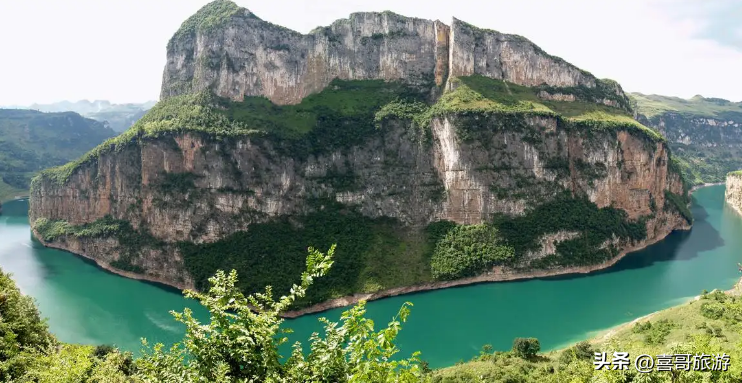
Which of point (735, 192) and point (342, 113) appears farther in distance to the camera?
point (735, 192)

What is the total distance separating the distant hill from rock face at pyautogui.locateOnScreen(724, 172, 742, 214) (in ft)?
528

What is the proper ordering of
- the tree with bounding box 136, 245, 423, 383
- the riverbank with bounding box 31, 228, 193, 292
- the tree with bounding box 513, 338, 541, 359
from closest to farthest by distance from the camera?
the tree with bounding box 136, 245, 423, 383, the tree with bounding box 513, 338, 541, 359, the riverbank with bounding box 31, 228, 193, 292

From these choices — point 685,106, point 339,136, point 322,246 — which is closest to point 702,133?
point 685,106

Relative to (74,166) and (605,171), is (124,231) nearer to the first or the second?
(74,166)

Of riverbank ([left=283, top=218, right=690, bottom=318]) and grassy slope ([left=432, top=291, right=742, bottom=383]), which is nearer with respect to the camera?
grassy slope ([left=432, top=291, right=742, bottom=383])

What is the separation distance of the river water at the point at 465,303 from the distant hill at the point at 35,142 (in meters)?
64.3

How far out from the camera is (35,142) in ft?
468

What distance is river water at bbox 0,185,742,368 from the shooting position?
40125 mm

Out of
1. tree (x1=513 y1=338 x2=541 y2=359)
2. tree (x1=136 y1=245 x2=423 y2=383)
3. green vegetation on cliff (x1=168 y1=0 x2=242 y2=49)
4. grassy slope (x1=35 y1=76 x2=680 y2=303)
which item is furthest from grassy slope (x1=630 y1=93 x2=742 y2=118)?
tree (x1=136 y1=245 x2=423 y2=383)

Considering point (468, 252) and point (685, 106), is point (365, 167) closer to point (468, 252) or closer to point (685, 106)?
point (468, 252)

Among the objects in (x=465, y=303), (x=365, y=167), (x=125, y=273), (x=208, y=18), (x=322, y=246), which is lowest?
(x=125, y=273)

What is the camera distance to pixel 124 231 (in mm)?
59156

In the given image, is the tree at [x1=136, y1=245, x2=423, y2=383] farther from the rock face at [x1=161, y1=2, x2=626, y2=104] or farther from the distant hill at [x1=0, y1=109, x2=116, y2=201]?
the distant hill at [x1=0, y1=109, x2=116, y2=201]

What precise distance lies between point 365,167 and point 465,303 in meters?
23.6
